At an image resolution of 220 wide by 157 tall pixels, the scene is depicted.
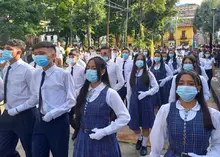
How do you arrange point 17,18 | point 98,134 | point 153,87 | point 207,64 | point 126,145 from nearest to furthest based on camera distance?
point 98,134, point 153,87, point 126,145, point 207,64, point 17,18

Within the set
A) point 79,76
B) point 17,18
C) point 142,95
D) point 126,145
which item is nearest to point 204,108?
point 142,95

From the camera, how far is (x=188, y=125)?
8.65ft

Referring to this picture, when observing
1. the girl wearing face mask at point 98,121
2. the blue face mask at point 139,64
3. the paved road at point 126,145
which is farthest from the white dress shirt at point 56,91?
the blue face mask at point 139,64

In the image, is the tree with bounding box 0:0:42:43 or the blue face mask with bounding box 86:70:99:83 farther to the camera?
the tree with bounding box 0:0:42:43

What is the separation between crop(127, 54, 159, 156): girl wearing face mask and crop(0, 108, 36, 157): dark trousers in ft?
6.54

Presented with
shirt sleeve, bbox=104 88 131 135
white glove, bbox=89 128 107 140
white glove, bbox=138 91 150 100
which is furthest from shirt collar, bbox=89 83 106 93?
white glove, bbox=138 91 150 100

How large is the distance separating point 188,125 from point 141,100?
121 inches

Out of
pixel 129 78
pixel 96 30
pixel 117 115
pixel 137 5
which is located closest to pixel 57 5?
pixel 137 5

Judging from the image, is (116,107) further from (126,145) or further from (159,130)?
(126,145)

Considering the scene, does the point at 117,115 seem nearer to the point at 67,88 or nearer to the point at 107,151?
the point at 107,151

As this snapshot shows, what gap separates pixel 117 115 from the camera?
3.31m

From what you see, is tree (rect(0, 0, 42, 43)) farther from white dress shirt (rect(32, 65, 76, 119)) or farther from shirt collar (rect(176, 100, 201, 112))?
shirt collar (rect(176, 100, 201, 112))

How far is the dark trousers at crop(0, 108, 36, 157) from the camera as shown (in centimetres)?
430

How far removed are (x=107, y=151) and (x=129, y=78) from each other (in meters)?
2.70
